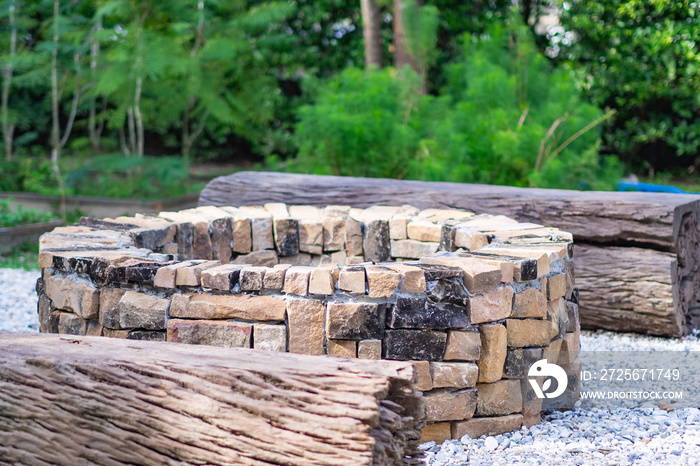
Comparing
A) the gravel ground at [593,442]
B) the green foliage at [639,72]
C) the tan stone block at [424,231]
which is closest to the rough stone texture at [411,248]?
the tan stone block at [424,231]

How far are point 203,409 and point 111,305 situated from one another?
3.41 feet

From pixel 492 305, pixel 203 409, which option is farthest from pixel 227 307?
pixel 492 305

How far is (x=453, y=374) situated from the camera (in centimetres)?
223

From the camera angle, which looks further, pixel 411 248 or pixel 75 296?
pixel 411 248

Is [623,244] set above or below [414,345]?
above

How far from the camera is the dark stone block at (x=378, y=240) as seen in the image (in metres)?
3.51

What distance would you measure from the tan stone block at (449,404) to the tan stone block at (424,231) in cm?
120

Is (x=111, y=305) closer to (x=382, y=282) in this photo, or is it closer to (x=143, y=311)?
(x=143, y=311)

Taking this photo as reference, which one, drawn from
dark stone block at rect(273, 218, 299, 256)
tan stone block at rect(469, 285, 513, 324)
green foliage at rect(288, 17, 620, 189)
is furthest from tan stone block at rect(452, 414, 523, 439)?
green foliage at rect(288, 17, 620, 189)

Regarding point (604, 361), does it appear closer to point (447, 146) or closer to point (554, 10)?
point (447, 146)

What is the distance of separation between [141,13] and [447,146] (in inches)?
163

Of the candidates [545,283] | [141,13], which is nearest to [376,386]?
[545,283]

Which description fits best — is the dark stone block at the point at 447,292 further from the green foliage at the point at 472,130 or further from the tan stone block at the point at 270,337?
the green foliage at the point at 472,130

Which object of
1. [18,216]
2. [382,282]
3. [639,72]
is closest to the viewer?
[382,282]
